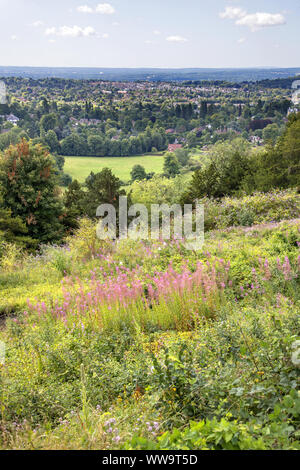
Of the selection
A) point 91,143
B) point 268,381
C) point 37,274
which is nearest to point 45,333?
point 268,381

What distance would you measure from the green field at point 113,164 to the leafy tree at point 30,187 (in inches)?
1788

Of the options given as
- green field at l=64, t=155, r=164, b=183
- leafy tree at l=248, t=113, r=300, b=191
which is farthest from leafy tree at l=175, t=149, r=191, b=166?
leafy tree at l=248, t=113, r=300, b=191

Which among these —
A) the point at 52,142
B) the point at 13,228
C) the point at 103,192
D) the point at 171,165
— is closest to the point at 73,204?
the point at 103,192

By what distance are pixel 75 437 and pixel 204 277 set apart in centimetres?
322

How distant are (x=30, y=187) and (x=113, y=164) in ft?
207

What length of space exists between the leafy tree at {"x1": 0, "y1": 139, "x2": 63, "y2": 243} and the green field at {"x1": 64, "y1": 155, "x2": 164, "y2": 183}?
45.4 meters

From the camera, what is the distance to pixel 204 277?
5086 millimetres

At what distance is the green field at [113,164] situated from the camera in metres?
69.1

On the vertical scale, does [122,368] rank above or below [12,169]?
below

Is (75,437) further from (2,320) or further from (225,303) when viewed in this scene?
(2,320)
